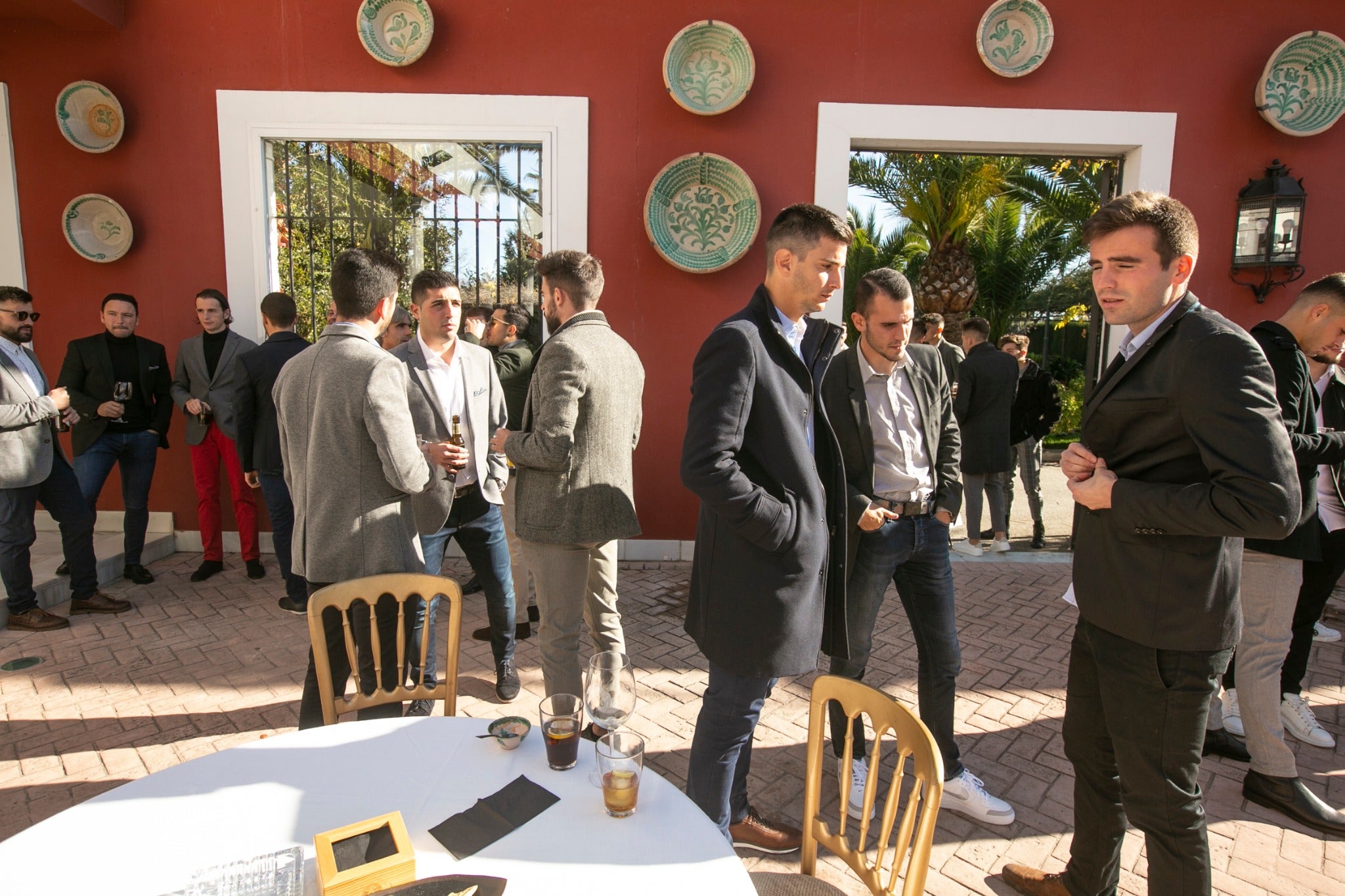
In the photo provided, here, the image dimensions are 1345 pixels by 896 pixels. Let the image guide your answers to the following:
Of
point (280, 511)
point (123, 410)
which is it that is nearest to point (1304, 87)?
point (280, 511)

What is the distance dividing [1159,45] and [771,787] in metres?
5.89

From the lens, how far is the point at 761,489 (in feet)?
6.63

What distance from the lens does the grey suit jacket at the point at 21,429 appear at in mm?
4129

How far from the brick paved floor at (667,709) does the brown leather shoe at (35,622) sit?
7 centimetres

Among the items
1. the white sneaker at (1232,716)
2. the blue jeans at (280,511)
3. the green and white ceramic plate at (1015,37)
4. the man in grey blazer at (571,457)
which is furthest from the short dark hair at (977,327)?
the blue jeans at (280,511)

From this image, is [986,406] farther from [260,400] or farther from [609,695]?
[260,400]

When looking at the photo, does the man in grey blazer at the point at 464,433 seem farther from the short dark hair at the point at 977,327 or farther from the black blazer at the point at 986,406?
the short dark hair at the point at 977,327

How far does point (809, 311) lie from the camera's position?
2287 millimetres

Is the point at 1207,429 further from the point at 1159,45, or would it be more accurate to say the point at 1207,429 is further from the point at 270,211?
the point at 270,211

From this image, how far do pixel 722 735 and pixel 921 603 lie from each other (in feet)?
3.34

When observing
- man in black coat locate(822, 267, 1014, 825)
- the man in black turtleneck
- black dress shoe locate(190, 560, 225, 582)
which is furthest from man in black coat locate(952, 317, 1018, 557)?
the man in black turtleneck

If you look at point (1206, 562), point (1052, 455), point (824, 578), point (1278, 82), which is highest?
point (1278, 82)

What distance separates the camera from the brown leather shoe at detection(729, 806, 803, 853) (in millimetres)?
2541

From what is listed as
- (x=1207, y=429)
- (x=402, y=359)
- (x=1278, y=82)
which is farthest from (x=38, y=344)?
(x=1278, y=82)
